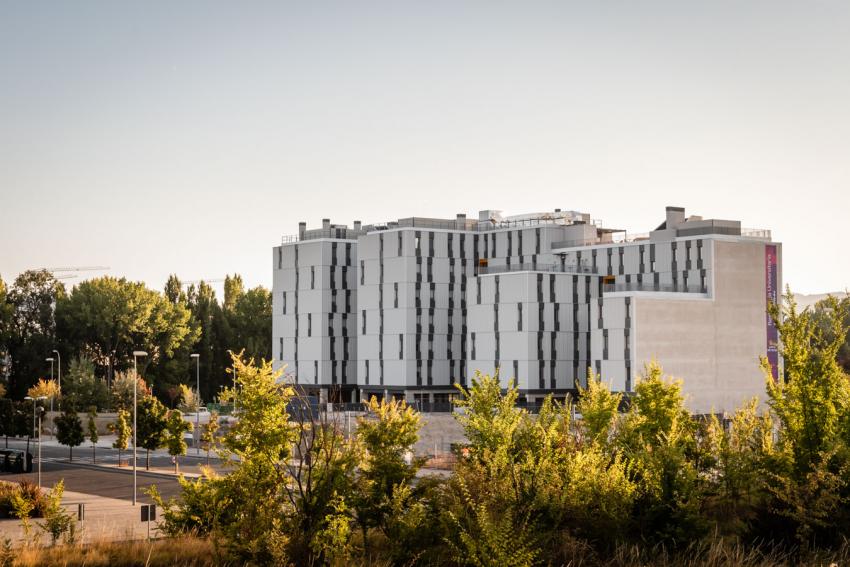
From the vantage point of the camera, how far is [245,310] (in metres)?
144

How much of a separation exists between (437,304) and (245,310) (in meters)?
42.3

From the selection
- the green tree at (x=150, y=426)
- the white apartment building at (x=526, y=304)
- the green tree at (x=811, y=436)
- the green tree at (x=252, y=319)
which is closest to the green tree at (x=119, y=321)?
the green tree at (x=252, y=319)

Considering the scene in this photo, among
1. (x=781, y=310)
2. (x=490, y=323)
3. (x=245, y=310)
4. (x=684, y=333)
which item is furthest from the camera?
(x=245, y=310)

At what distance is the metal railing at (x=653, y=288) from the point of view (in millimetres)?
99375

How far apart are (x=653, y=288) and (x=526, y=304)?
12137 mm

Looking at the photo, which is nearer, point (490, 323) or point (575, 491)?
point (575, 491)

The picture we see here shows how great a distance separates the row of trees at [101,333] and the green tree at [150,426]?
57192 mm

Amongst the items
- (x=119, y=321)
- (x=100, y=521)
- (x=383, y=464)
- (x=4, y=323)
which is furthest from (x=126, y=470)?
(x=4, y=323)

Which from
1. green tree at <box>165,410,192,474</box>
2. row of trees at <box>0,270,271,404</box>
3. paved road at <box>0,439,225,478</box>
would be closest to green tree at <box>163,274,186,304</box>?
row of trees at <box>0,270,271,404</box>

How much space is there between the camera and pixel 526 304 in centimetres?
9981

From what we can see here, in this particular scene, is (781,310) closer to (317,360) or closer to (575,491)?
(575,491)

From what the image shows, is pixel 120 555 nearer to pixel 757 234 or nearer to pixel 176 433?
pixel 176 433

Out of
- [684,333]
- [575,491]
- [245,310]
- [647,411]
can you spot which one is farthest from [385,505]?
[245,310]

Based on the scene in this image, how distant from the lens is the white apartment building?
96.5 metres
